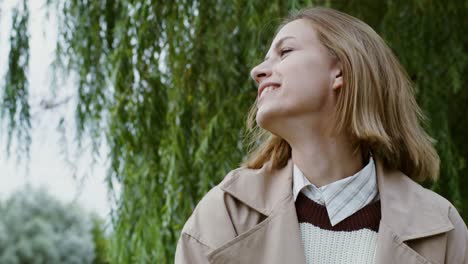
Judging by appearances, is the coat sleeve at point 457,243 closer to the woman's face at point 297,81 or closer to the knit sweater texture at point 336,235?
the knit sweater texture at point 336,235

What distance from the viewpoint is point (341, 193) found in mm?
2148

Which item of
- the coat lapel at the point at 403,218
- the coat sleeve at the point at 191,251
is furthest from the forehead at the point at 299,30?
the coat sleeve at the point at 191,251

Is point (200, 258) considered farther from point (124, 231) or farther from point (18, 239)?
point (18, 239)

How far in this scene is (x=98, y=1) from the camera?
397 cm

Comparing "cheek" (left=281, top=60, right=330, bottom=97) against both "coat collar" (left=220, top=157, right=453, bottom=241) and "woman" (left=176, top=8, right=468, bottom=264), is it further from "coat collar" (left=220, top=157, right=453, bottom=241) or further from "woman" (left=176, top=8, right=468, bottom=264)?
"coat collar" (left=220, top=157, right=453, bottom=241)

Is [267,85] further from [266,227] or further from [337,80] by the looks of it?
[266,227]

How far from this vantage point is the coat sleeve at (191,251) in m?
2.04

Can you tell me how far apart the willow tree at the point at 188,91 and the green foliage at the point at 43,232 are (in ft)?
37.5

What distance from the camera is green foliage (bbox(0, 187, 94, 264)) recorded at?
1513 cm

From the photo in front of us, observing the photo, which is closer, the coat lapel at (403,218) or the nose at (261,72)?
the coat lapel at (403,218)

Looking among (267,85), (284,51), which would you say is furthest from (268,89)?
(284,51)

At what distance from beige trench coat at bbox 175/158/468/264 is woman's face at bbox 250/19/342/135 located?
15 centimetres

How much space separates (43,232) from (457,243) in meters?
14.1

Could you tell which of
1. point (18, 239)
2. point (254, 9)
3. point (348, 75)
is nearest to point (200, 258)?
point (348, 75)
